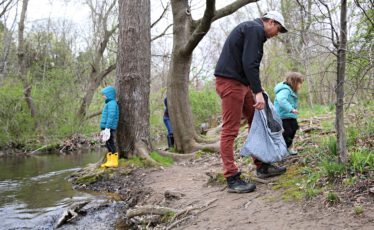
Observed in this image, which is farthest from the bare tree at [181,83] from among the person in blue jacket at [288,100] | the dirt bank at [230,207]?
the person in blue jacket at [288,100]

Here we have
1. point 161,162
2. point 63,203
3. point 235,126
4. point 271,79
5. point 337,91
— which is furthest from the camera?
point 271,79

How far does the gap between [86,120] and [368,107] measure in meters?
15.6

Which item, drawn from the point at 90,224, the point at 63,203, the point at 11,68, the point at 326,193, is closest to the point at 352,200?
the point at 326,193

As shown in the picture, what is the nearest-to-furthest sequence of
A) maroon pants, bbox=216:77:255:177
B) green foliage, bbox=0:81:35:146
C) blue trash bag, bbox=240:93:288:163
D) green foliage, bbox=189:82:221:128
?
maroon pants, bbox=216:77:255:177 < blue trash bag, bbox=240:93:288:163 < green foliage, bbox=0:81:35:146 < green foliage, bbox=189:82:221:128

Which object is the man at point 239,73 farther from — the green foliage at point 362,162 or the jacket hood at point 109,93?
the jacket hood at point 109,93

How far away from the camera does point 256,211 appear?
3955 mm

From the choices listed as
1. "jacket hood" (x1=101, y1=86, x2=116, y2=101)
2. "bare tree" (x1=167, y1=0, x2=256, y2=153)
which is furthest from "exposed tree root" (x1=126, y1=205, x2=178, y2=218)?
"bare tree" (x1=167, y1=0, x2=256, y2=153)

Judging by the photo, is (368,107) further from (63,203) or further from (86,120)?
(86,120)

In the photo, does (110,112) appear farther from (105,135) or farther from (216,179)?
(216,179)

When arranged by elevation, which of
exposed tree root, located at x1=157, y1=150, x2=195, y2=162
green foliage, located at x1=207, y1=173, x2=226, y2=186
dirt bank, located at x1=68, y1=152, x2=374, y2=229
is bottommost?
dirt bank, located at x1=68, y1=152, x2=374, y2=229

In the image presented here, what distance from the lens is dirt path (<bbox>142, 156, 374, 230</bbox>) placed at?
3.31 meters

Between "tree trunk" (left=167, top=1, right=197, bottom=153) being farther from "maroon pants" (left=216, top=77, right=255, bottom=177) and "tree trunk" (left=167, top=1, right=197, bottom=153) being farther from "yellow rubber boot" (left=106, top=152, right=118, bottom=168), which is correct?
"maroon pants" (left=216, top=77, right=255, bottom=177)

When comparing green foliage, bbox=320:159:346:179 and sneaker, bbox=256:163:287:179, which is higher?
green foliage, bbox=320:159:346:179

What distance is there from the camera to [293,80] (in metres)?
6.04
